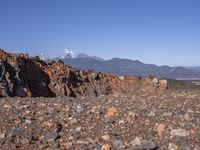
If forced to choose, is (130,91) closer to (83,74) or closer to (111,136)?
(83,74)

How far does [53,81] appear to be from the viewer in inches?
1081

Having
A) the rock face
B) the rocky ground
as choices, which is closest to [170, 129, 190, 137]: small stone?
the rocky ground

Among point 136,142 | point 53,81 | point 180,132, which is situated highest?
point 53,81

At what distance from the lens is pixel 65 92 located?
90.9ft

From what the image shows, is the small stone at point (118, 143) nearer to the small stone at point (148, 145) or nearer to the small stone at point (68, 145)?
the small stone at point (148, 145)

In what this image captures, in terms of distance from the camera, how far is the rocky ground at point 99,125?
38.5 feet

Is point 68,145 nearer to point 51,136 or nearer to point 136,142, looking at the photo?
point 51,136

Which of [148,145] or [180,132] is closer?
[148,145]

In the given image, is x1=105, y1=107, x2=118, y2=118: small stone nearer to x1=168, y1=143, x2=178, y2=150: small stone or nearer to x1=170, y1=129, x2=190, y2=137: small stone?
x1=170, y1=129, x2=190, y2=137: small stone

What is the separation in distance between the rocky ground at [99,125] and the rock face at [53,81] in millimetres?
8354

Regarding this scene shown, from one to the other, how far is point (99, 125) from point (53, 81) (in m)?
14.9

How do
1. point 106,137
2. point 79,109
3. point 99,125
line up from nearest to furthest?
point 106,137 < point 99,125 < point 79,109

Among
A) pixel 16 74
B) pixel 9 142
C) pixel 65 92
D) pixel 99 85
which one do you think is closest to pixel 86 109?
pixel 9 142

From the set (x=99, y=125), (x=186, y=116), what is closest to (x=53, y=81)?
(x=99, y=125)
